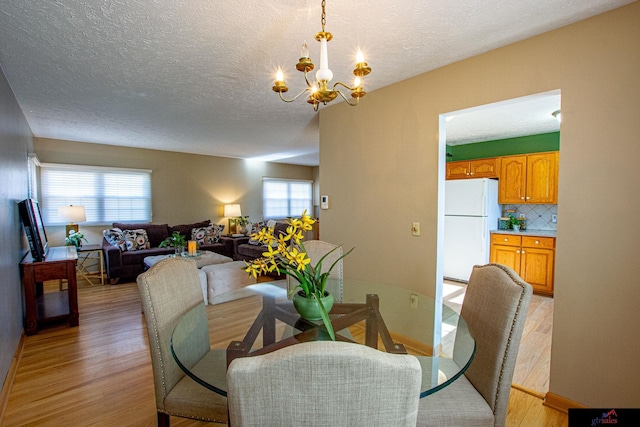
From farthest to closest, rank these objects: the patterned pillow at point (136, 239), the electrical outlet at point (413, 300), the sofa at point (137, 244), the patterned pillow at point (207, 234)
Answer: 1. the patterned pillow at point (207, 234)
2. the patterned pillow at point (136, 239)
3. the sofa at point (137, 244)
4. the electrical outlet at point (413, 300)

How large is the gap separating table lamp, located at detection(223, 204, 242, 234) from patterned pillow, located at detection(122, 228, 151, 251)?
1.80 metres

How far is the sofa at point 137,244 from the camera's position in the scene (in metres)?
4.77

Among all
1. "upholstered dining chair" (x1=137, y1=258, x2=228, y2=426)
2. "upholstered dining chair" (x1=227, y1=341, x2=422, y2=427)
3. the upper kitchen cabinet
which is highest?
the upper kitchen cabinet

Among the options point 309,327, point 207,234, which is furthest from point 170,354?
point 207,234

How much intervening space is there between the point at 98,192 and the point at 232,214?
2512mm

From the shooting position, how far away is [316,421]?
633mm

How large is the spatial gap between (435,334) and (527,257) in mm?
3531

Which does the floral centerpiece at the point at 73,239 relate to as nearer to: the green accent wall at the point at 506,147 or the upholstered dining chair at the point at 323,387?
the upholstered dining chair at the point at 323,387

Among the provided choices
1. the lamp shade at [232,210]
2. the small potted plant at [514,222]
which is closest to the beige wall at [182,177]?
the lamp shade at [232,210]

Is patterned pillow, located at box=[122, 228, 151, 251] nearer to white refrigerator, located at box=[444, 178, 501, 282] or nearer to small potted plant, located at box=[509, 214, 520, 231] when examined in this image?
white refrigerator, located at box=[444, 178, 501, 282]

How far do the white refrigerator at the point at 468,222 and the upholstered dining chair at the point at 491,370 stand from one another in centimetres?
350

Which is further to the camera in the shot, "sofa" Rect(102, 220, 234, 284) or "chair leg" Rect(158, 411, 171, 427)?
"sofa" Rect(102, 220, 234, 284)

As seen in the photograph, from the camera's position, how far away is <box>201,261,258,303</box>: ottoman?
3.88 metres

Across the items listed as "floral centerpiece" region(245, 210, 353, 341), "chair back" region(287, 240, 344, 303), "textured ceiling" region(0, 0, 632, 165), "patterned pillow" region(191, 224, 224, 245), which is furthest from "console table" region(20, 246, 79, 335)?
Answer: "floral centerpiece" region(245, 210, 353, 341)
